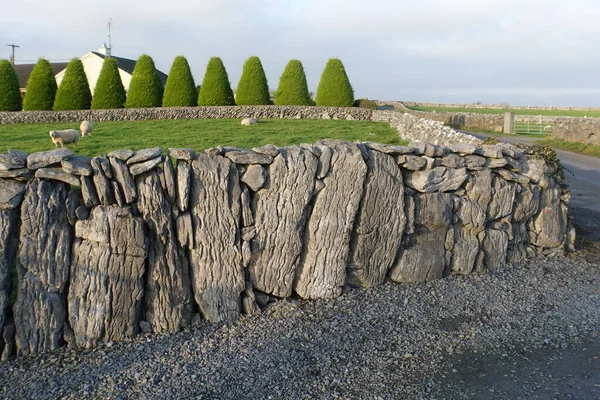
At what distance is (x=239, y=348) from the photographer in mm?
5594

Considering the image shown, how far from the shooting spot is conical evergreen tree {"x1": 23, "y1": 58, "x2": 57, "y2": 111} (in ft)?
97.6

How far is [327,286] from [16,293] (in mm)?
3716

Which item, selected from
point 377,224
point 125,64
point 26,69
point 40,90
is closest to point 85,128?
point 40,90

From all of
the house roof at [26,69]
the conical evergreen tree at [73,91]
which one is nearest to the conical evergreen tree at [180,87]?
the conical evergreen tree at [73,91]

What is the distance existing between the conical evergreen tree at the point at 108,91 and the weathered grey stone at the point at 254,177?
2607 centimetres

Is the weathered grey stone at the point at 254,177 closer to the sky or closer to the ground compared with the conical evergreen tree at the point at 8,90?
closer to the ground

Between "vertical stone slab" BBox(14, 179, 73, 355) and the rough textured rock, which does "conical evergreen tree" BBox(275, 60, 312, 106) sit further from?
"vertical stone slab" BBox(14, 179, 73, 355)

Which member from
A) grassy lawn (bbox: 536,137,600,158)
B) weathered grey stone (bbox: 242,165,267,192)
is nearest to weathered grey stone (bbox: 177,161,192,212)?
weathered grey stone (bbox: 242,165,267,192)

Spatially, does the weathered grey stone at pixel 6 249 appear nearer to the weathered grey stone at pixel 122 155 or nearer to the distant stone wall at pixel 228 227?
the distant stone wall at pixel 228 227

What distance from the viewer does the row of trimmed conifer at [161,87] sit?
97.6 ft

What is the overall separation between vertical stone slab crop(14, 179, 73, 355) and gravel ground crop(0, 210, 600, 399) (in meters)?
0.26

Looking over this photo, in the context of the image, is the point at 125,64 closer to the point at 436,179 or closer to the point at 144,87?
the point at 144,87

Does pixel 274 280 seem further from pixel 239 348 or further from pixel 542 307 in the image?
pixel 542 307

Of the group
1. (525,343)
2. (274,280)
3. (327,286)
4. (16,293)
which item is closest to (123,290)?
(16,293)
